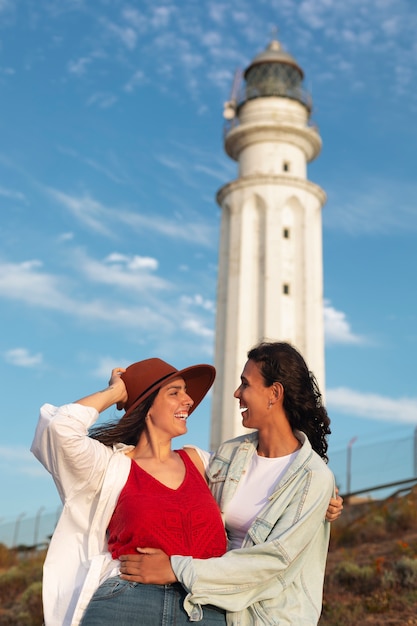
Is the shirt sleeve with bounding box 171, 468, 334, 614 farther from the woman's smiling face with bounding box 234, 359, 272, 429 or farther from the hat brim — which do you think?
the hat brim

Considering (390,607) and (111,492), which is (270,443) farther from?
(390,607)

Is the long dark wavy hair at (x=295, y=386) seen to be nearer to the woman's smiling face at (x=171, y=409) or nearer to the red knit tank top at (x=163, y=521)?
the woman's smiling face at (x=171, y=409)

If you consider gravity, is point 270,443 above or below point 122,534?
above

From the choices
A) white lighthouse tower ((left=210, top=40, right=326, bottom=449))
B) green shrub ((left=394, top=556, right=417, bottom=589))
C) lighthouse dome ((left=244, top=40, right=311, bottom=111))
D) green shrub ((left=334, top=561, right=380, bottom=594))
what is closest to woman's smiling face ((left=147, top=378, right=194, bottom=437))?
green shrub ((left=394, top=556, right=417, bottom=589))

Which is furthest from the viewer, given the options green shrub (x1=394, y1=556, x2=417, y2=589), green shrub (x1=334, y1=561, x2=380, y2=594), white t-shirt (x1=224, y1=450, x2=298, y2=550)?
green shrub (x1=334, y1=561, x2=380, y2=594)

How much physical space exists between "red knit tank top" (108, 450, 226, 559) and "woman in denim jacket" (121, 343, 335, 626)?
0.11m

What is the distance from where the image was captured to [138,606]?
12.1 ft

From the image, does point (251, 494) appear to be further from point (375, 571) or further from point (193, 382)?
point (375, 571)

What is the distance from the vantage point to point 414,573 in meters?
9.68

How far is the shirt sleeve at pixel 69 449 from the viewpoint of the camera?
3.95 m

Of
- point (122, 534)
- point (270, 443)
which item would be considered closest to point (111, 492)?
point (122, 534)

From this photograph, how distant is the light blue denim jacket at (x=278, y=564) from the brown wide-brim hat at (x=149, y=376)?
2.54ft

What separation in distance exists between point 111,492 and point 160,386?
→ 2.46ft

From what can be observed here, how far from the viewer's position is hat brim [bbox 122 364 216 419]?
456cm
